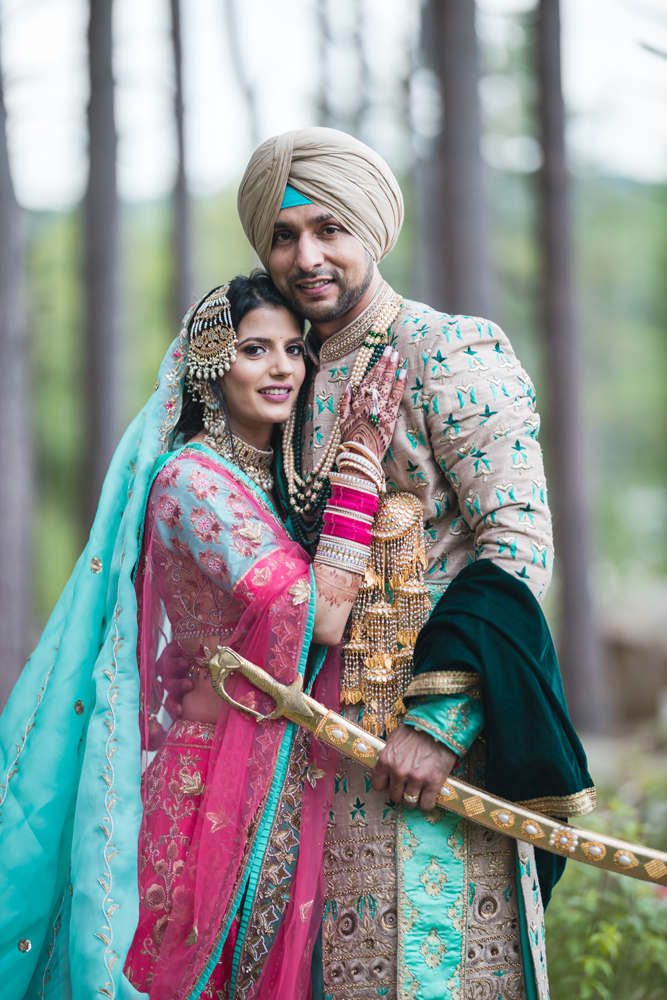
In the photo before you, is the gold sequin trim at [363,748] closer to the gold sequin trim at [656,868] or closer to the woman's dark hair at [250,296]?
the gold sequin trim at [656,868]

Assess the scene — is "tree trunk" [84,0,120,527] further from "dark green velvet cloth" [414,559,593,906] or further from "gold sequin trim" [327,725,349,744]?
"dark green velvet cloth" [414,559,593,906]

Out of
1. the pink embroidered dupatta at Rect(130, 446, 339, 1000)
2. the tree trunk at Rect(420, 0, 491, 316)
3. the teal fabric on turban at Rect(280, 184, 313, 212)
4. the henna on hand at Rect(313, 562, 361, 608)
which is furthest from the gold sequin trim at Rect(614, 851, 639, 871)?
the tree trunk at Rect(420, 0, 491, 316)

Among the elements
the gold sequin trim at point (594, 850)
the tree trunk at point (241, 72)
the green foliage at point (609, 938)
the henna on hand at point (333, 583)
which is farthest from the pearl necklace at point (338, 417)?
the tree trunk at point (241, 72)

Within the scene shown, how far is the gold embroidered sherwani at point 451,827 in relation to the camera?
223 cm

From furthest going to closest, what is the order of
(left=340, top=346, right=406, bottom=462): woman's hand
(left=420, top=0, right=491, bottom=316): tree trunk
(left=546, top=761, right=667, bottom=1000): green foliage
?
(left=420, top=0, right=491, bottom=316): tree trunk
(left=546, top=761, right=667, bottom=1000): green foliage
(left=340, top=346, right=406, bottom=462): woman's hand

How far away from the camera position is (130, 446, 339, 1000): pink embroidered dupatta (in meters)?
2.24

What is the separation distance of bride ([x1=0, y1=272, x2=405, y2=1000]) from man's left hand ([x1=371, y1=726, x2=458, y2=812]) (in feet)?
0.73

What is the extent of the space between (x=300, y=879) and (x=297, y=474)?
1152mm

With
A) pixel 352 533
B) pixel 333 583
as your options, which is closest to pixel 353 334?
pixel 352 533

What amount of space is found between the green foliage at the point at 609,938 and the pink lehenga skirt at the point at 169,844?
6.02 ft

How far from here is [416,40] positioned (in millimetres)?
12688

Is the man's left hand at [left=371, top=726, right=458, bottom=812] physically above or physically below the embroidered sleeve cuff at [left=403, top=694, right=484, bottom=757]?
below

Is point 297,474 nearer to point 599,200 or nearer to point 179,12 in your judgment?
point 179,12

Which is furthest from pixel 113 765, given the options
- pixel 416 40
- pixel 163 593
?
pixel 416 40
